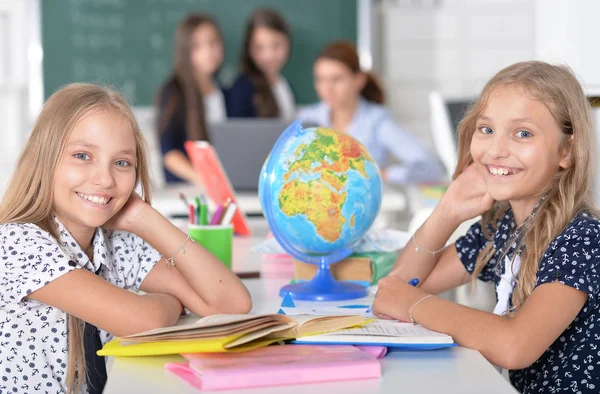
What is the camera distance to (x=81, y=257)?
1.51 meters

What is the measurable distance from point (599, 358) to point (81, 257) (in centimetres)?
94

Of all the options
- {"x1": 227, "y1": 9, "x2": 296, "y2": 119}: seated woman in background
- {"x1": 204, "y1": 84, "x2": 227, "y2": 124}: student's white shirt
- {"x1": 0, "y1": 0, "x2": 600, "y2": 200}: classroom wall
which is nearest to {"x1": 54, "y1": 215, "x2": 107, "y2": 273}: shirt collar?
{"x1": 204, "y1": 84, "x2": 227, "y2": 124}: student's white shirt

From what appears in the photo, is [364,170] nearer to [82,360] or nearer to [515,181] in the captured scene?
[515,181]

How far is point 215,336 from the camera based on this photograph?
1.14 metres

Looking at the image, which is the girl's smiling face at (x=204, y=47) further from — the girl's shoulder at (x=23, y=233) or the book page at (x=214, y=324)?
the book page at (x=214, y=324)

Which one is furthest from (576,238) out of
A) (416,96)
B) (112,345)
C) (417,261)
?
(416,96)

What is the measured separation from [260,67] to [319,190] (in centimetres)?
373

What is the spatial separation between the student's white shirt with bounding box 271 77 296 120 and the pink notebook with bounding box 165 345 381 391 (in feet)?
13.5

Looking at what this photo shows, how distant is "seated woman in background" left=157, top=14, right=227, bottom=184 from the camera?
Answer: 4.59 meters

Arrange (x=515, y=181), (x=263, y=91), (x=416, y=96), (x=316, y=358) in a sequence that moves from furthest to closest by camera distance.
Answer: (x=416, y=96) < (x=263, y=91) < (x=515, y=181) < (x=316, y=358)

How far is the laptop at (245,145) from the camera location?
10.8 feet

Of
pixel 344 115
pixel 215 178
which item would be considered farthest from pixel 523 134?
pixel 344 115

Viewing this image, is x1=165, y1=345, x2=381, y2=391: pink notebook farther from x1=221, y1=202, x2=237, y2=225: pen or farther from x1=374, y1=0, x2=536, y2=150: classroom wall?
x1=374, y1=0, x2=536, y2=150: classroom wall

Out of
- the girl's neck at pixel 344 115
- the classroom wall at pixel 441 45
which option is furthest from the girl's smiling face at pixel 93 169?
the classroom wall at pixel 441 45
